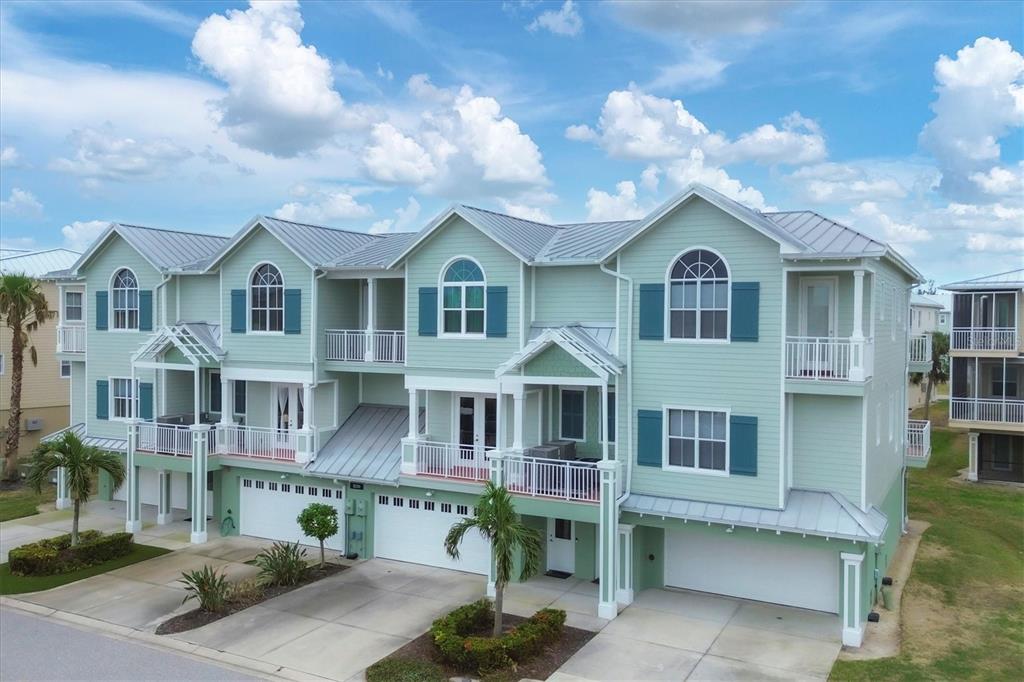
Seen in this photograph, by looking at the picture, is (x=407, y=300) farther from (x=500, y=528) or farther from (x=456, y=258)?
(x=500, y=528)

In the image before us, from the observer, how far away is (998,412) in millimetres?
30203

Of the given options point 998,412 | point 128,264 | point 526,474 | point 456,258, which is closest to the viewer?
point 526,474

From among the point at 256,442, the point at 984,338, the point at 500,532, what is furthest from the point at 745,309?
the point at 984,338

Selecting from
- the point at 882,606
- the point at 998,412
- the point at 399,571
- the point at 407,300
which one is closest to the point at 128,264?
the point at 407,300

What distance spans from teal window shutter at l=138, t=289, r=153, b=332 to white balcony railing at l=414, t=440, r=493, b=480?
35.6 feet

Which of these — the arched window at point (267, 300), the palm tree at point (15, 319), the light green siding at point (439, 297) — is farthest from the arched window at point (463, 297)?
the palm tree at point (15, 319)

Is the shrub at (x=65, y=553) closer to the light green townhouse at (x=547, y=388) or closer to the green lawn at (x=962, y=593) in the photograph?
the light green townhouse at (x=547, y=388)

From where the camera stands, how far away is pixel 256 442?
2364 centimetres

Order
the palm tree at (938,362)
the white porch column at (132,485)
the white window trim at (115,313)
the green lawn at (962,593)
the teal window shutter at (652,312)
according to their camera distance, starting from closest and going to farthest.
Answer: the green lawn at (962,593) < the teal window shutter at (652,312) < the white porch column at (132,485) < the white window trim at (115,313) < the palm tree at (938,362)

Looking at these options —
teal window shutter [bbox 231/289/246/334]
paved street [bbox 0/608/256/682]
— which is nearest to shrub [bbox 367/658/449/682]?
paved street [bbox 0/608/256/682]

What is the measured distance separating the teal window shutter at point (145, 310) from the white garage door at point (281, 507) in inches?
247

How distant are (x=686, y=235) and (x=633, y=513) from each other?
6069mm

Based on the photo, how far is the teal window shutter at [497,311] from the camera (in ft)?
65.4

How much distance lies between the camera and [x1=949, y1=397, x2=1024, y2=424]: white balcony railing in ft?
98.3
